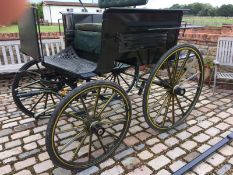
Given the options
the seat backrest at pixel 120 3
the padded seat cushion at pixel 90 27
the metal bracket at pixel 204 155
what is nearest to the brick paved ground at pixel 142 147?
the metal bracket at pixel 204 155

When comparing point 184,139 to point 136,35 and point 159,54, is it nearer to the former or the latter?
point 159,54

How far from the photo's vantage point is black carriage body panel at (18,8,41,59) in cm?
220

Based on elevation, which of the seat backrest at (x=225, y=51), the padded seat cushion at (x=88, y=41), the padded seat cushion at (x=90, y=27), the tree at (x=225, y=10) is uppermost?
the tree at (x=225, y=10)

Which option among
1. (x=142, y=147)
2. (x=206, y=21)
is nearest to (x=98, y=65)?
(x=142, y=147)

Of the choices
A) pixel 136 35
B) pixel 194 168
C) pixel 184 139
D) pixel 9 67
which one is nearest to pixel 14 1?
pixel 136 35

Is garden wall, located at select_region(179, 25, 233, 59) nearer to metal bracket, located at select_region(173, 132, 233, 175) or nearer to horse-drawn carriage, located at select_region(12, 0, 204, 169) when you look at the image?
horse-drawn carriage, located at select_region(12, 0, 204, 169)

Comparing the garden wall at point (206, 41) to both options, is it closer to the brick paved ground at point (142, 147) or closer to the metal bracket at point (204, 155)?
the brick paved ground at point (142, 147)

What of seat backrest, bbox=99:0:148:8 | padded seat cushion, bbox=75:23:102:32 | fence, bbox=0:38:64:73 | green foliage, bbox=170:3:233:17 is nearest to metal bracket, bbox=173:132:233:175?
padded seat cushion, bbox=75:23:102:32

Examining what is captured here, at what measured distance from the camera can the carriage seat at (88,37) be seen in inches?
99.0

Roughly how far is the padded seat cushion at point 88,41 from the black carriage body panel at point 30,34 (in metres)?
0.60

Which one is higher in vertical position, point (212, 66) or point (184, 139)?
point (212, 66)

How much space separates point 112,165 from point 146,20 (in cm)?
153

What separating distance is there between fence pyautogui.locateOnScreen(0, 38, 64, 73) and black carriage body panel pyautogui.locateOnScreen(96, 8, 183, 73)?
270 cm

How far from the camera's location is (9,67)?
4.51 metres
